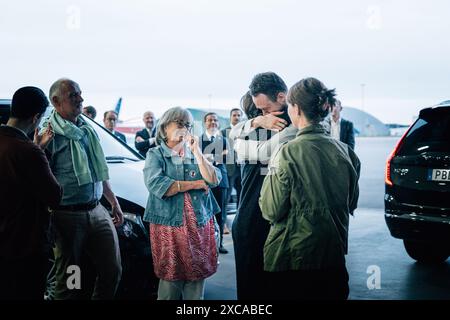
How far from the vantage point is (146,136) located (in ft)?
27.8

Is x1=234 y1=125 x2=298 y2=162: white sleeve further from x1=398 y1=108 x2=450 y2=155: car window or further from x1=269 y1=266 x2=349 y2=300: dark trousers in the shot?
x1=398 y1=108 x2=450 y2=155: car window

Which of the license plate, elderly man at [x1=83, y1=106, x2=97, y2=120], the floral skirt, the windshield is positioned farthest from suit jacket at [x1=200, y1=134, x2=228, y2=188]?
the floral skirt

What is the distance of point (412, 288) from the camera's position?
16.2 ft

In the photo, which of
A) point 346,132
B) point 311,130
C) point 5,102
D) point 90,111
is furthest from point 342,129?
point 311,130

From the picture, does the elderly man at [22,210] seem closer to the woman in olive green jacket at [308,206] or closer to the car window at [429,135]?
the woman in olive green jacket at [308,206]

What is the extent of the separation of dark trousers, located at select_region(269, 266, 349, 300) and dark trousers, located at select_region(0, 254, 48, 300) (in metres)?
1.23

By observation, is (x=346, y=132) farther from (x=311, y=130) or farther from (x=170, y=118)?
(x=311, y=130)

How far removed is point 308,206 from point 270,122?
0.64 m

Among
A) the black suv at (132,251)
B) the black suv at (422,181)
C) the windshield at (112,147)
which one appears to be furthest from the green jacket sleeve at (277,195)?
the black suv at (422,181)

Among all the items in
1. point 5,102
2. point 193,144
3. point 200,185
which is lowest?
point 200,185

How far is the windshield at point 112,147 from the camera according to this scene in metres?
4.86
